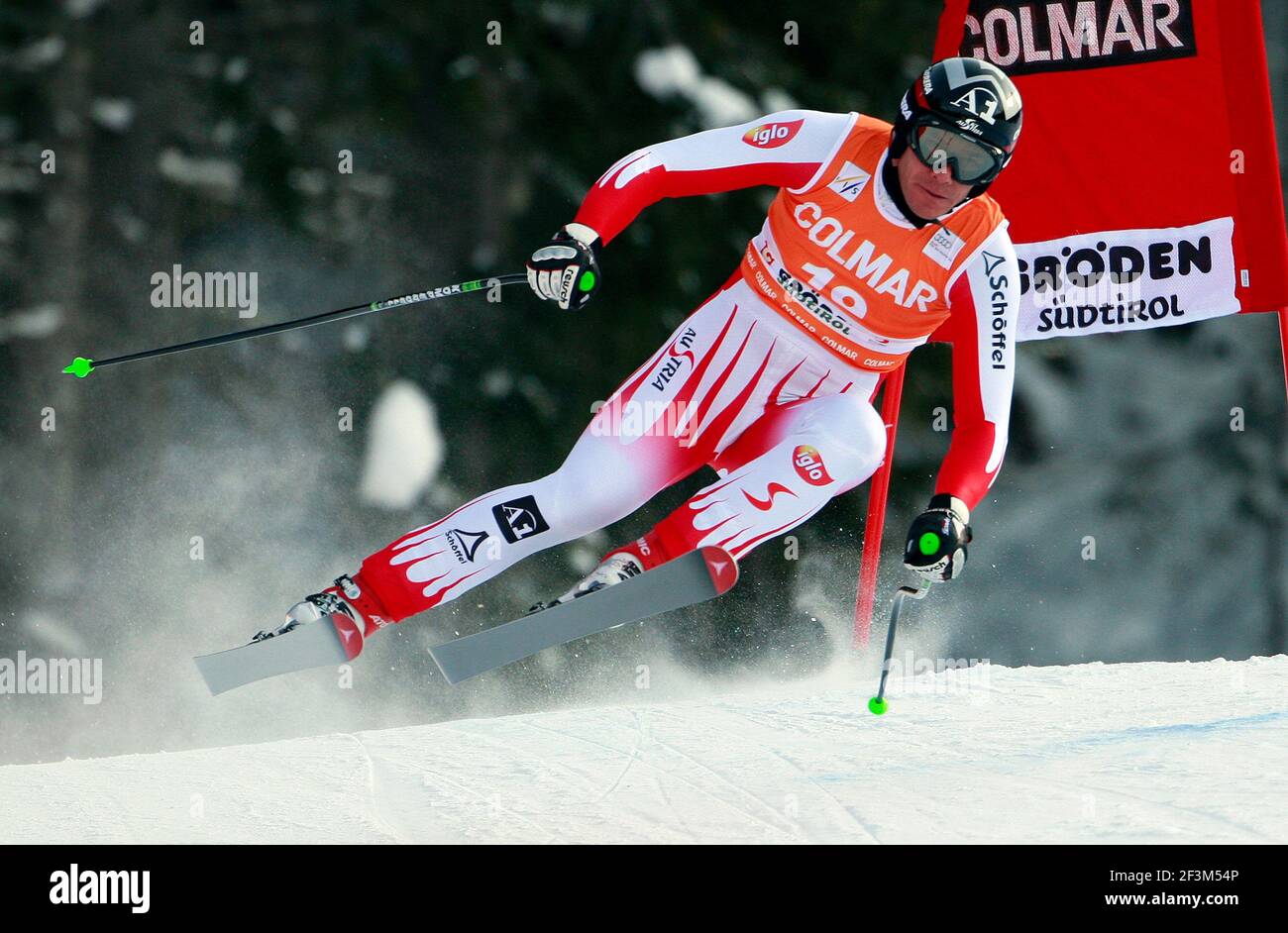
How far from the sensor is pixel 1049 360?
5.88 m

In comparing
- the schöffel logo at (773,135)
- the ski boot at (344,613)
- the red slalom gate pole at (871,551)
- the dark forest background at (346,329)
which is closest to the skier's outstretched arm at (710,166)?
the schöffel logo at (773,135)

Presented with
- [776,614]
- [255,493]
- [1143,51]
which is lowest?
[776,614]

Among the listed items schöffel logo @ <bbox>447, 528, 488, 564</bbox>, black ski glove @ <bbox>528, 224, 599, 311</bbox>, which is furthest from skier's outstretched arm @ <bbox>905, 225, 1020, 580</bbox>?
schöffel logo @ <bbox>447, 528, 488, 564</bbox>

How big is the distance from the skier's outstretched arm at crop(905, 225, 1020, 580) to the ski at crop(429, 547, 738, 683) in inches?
18.8

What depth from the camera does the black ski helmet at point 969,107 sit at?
314 cm

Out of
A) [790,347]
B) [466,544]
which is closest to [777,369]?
[790,347]

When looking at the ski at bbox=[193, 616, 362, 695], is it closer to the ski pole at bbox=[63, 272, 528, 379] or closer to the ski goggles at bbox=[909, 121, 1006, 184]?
the ski pole at bbox=[63, 272, 528, 379]

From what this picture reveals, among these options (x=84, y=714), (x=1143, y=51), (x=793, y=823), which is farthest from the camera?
(x=84, y=714)

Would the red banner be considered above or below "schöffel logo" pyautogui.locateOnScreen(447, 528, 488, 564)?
above

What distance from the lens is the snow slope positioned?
122 inches

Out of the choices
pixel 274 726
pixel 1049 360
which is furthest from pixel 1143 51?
pixel 274 726

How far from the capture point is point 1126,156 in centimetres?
452

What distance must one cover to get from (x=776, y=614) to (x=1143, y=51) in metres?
2.41

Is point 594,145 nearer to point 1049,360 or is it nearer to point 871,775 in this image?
point 1049,360
